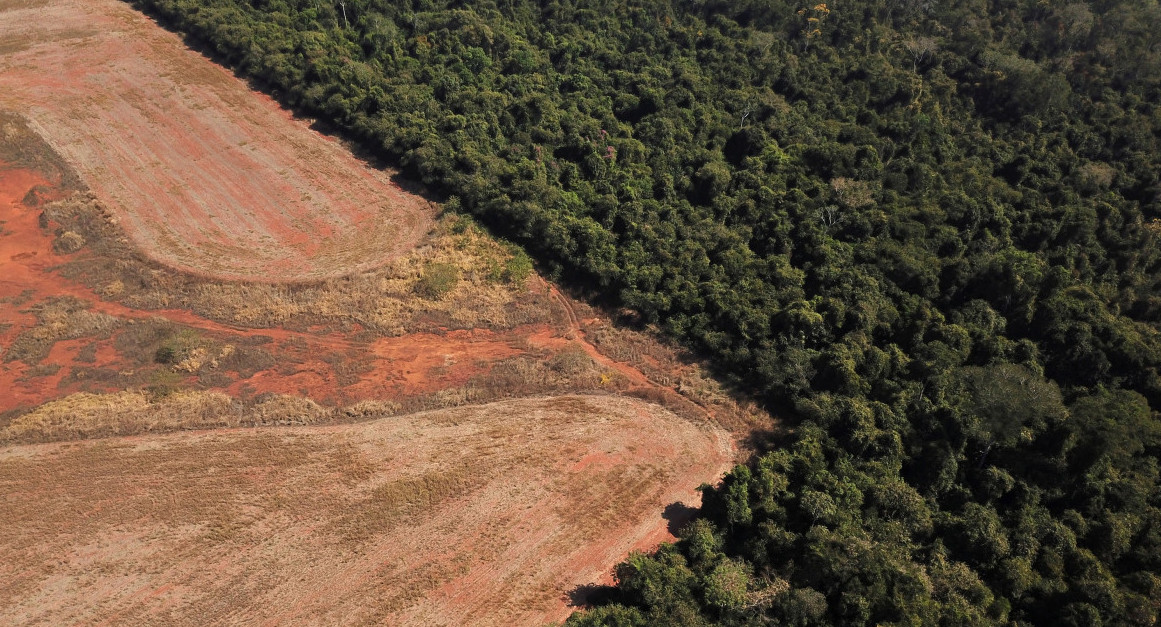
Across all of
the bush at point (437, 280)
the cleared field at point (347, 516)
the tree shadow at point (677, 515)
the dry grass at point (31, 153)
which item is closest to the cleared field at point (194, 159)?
the dry grass at point (31, 153)

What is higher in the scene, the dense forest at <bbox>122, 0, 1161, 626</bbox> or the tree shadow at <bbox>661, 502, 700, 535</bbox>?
the dense forest at <bbox>122, 0, 1161, 626</bbox>

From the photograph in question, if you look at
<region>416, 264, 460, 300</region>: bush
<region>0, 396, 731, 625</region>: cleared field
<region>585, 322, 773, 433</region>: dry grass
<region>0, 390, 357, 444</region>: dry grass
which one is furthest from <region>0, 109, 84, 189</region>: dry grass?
<region>585, 322, 773, 433</region>: dry grass

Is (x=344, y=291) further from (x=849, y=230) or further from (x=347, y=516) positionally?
(x=849, y=230)

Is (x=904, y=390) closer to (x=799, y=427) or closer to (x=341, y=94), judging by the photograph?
(x=799, y=427)

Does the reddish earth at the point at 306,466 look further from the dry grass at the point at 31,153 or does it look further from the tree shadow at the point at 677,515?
the dry grass at the point at 31,153

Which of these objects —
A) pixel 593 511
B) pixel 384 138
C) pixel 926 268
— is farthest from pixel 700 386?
pixel 384 138

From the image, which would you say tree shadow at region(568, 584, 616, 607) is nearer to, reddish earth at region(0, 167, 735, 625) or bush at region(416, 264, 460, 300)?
reddish earth at region(0, 167, 735, 625)

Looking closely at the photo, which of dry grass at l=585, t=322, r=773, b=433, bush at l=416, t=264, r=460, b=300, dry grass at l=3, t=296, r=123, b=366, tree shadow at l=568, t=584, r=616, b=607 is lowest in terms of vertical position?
dry grass at l=3, t=296, r=123, b=366
